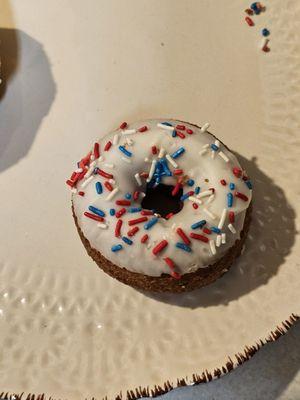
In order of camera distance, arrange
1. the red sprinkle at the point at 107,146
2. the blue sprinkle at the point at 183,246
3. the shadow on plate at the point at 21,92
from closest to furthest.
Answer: the blue sprinkle at the point at 183,246, the red sprinkle at the point at 107,146, the shadow on plate at the point at 21,92

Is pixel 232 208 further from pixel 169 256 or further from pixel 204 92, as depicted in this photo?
pixel 204 92

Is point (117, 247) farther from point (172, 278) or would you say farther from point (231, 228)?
point (231, 228)

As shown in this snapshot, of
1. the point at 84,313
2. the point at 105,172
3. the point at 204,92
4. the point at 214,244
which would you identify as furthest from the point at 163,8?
the point at 84,313

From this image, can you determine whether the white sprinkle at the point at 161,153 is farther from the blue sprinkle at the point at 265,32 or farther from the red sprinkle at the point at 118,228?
the blue sprinkle at the point at 265,32

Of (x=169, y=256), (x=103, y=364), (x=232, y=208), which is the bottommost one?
(x=103, y=364)

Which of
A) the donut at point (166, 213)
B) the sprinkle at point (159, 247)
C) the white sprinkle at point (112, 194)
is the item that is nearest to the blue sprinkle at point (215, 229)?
the donut at point (166, 213)

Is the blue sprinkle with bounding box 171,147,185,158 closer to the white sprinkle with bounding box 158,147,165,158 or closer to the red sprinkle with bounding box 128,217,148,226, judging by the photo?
the white sprinkle with bounding box 158,147,165,158

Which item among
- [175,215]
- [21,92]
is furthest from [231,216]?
[21,92]

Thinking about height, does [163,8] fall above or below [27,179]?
above
